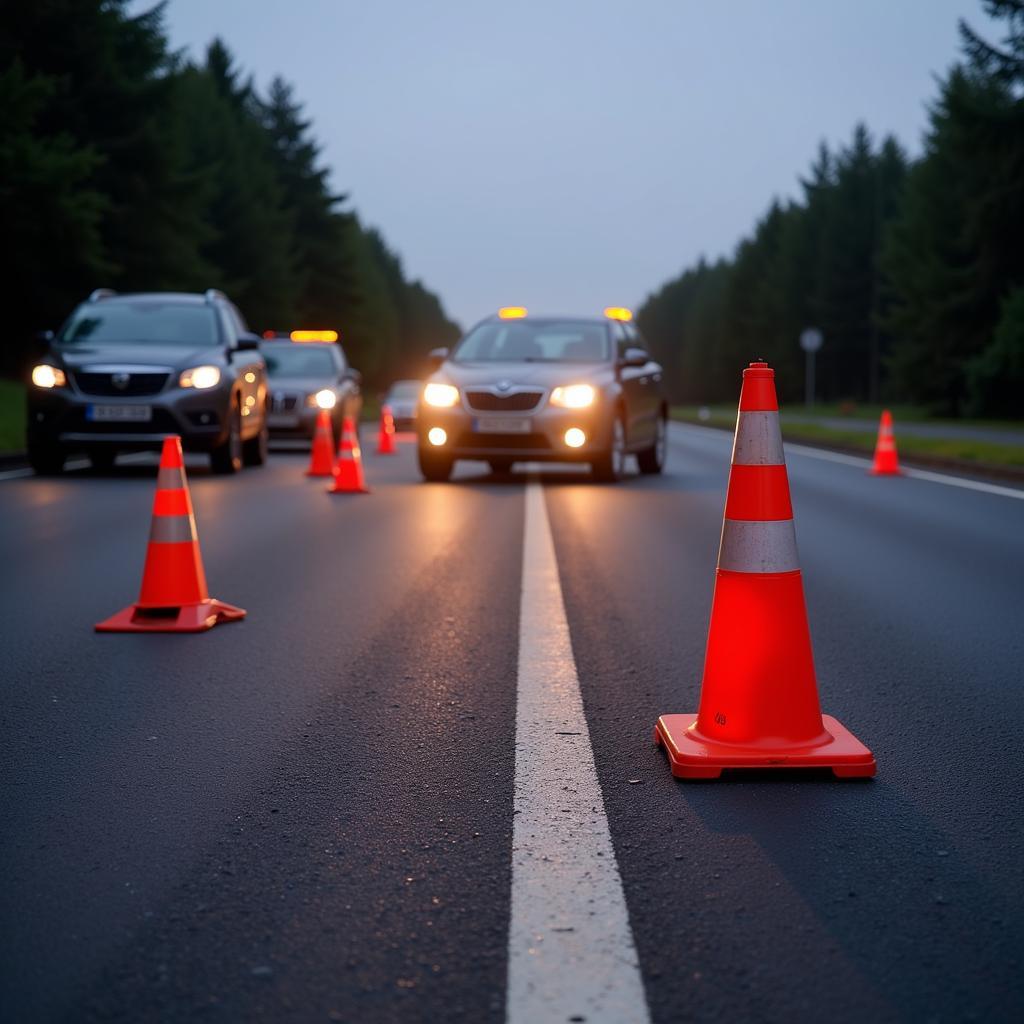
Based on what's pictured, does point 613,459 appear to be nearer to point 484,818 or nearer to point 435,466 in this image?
point 435,466

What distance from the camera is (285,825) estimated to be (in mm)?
3598

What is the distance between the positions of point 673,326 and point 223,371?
180337 mm

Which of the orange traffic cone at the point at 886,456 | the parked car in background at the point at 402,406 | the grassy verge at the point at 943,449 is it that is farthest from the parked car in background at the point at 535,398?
the parked car in background at the point at 402,406

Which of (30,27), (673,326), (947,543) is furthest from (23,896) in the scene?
(673,326)

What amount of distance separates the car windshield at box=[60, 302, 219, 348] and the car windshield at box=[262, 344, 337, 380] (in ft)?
21.9

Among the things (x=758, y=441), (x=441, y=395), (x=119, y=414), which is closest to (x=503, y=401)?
(x=441, y=395)

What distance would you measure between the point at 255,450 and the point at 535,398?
5.07 meters

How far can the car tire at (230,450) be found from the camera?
16.7 m

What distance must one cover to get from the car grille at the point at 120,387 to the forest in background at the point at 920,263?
96.0 feet

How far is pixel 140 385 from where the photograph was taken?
52.3ft

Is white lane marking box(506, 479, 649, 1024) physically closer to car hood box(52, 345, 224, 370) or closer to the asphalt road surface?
the asphalt road surface

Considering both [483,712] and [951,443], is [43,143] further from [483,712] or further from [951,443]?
[483,712]

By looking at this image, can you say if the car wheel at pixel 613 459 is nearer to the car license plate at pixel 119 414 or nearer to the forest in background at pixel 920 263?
the car license plate at pixel 119 414

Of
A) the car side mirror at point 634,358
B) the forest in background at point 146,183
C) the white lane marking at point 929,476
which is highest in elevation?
the forest in background at point 146,183
